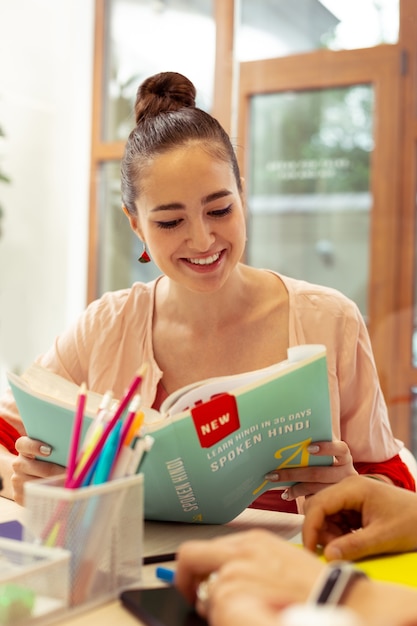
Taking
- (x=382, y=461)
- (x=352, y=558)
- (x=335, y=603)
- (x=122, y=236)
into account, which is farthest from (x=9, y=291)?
(x=335, y=603)

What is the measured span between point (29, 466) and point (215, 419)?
33 centimetres

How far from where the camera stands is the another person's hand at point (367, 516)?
2.71ft

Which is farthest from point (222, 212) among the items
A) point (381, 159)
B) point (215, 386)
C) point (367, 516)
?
point (381, 159)

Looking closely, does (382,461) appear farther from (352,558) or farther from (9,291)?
(9,291)

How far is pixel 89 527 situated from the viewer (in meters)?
0.70

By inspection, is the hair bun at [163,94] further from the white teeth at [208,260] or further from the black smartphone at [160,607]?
the black smartphone at [160,607]

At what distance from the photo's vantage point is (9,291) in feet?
11.6

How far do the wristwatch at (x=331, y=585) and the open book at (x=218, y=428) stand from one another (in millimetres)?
293

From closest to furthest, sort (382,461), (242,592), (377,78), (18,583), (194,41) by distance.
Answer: (242,592) < (18,583) < (382,461) < (377,78) < (194,41)

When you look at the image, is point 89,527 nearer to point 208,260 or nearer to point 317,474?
point 317,474

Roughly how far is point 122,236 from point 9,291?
1.84ft

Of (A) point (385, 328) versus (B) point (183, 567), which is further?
(A) point (385, 328)

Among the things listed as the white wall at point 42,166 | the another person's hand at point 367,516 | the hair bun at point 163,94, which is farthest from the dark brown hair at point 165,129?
the white wall at point 42,166

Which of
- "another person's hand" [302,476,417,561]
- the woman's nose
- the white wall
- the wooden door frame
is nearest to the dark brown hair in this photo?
the woman's nose
